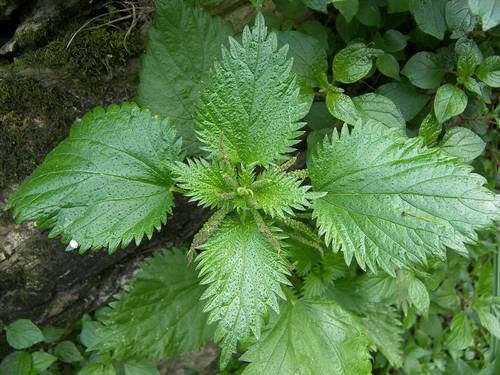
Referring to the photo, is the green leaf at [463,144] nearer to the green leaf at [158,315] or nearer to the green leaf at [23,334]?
the green leaf at [158,315]

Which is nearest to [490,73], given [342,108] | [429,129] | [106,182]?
[429,129]

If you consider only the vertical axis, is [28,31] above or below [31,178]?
above

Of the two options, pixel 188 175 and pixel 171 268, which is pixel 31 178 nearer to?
pixel 188 175

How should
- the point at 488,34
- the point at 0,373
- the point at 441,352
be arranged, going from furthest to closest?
the point at 441,352
the point at 0,373
the point at 488,34

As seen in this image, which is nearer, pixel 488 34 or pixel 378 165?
pixel 378 165

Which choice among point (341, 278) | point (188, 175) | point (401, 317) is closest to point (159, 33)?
point (188, 175)

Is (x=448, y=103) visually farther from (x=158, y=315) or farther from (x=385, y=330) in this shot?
(x=158, y=315)

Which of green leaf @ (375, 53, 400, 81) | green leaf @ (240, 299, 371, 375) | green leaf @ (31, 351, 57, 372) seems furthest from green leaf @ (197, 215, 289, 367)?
green leaf @ (31, 351, 57, 372)
